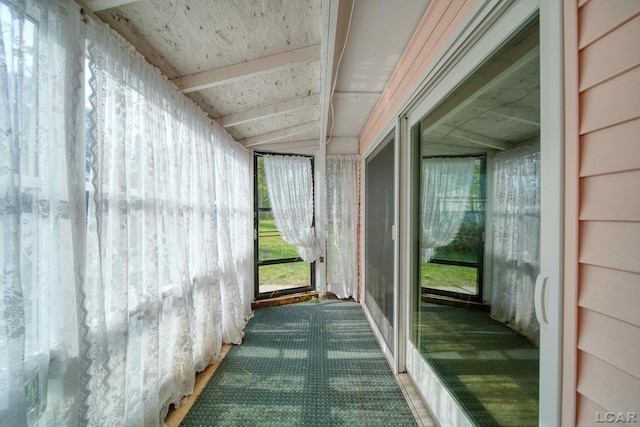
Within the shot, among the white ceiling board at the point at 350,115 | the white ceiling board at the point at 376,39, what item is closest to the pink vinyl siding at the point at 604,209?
the white ceiling board at the point at 376,39

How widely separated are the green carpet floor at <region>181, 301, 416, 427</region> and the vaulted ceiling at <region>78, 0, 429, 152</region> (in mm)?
2134

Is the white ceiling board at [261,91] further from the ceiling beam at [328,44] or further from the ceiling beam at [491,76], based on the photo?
the ceiling beam at [491,76]

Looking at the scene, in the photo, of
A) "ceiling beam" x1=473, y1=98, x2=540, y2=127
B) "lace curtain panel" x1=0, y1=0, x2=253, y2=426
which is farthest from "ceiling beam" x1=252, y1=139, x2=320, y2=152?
"ceiling beam" x1=473, y1=98, x2=540, y2=127

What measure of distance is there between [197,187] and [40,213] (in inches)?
39.9

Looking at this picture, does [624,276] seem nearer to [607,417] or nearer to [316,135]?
[607,417]

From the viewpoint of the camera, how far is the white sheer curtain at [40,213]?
2.34 ft

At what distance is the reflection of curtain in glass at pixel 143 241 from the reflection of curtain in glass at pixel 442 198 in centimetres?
162

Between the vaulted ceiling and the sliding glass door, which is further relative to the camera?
the sliding glass door

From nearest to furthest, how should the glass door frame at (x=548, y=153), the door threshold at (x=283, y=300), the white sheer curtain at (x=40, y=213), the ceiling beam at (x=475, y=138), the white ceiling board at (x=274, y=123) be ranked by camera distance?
the glass door frame at (x=548, y=153)
the white sheer curtain at (x=40, y=213)
the ceiling beam at (x=475, y=138)
the white ceiling board at (x=274, y=123)
the door threshold at (x=283, y=300)

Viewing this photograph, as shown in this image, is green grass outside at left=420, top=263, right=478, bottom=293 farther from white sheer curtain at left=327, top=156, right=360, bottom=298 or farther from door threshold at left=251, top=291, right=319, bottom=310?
door threshold at left=251, top=291, right=319, bottom=310

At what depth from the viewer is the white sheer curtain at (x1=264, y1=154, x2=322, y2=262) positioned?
3.10 metres

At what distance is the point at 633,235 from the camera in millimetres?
488

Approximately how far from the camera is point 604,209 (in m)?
0.53

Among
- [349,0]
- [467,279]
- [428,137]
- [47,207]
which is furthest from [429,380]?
[349,0]
